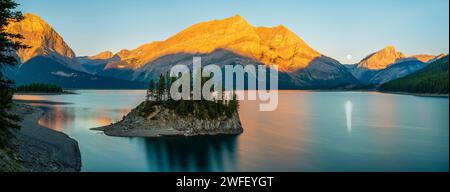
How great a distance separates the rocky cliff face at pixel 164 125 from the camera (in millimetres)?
96438

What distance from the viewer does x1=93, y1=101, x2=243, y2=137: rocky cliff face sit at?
316 ft

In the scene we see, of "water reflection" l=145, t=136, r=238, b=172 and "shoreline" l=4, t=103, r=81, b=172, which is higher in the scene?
"shoreline" l=4, t=103, r=81, b=172

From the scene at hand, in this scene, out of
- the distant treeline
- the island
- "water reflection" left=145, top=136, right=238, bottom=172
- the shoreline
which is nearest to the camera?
the shoreline

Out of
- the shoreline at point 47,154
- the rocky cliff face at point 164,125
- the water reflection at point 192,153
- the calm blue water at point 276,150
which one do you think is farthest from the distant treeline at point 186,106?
the shoreline at point 47,154

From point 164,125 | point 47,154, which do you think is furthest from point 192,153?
point 47,154

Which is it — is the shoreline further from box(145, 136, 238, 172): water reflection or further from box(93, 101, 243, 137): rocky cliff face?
box(93, 101, 243, 137): rocky cliff face

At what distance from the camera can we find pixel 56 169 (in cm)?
5197

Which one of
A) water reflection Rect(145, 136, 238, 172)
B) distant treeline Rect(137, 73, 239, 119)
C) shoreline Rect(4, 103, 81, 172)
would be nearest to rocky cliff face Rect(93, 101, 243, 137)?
distant treeline Rect(137, 73, 239, 119)

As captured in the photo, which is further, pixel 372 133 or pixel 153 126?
pixel 372 133
